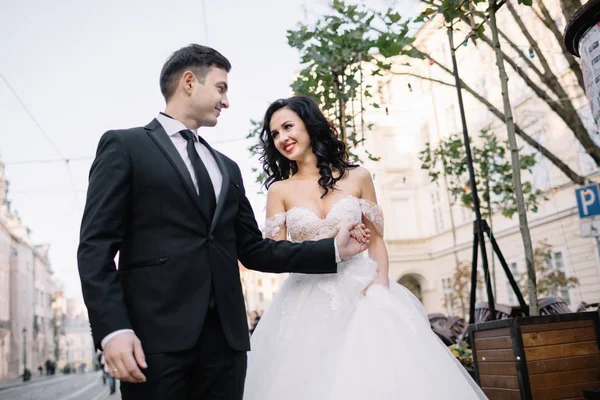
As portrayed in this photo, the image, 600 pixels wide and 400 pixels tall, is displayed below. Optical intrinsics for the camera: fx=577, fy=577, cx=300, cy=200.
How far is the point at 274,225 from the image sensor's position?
3.46 metres

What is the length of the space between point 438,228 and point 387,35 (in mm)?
24845

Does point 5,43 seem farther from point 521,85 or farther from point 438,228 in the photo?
point 438,228

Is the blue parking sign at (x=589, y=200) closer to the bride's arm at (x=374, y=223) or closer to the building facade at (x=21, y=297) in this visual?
the bride's arm at (x=374, y=223)

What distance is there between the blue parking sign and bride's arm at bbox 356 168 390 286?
5992mm

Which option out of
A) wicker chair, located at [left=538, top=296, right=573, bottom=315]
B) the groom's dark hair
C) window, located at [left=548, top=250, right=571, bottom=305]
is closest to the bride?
the groom's dark hair

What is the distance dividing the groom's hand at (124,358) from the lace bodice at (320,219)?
65.2 inches

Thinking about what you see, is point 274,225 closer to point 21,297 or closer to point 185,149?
point 185,149

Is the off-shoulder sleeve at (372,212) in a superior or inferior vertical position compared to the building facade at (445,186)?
inferior

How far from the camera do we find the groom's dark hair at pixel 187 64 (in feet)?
7.63

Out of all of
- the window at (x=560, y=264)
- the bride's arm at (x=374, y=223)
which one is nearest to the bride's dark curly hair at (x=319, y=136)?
the bride's arm at (x=374, y=223)

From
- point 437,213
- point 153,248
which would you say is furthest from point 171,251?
point 437,213

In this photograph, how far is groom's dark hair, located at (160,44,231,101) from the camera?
91.5 inches

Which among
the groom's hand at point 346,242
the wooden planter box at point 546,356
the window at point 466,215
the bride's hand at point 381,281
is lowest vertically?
the wooden planter box at point 546,356

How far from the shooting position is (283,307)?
312 cm
